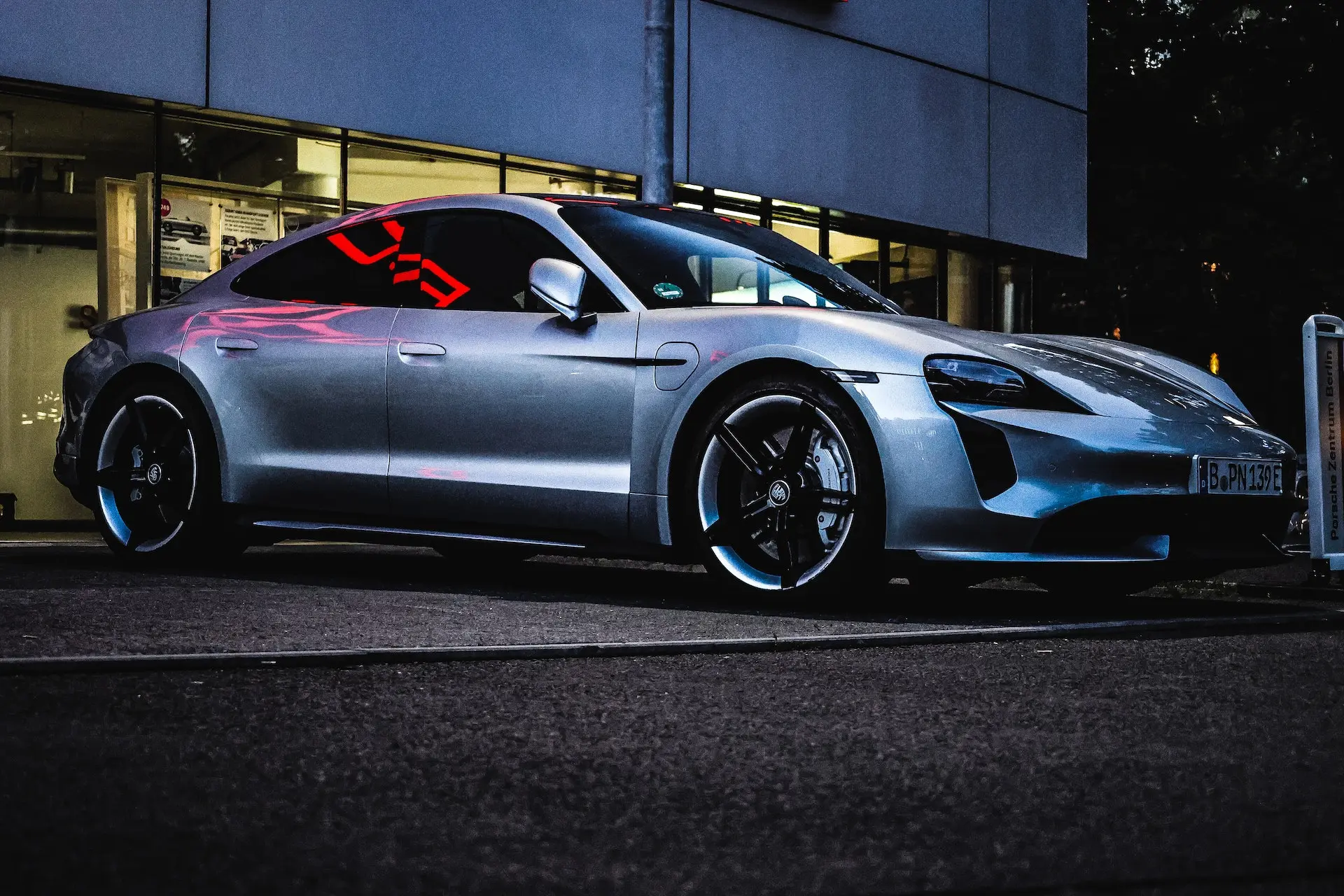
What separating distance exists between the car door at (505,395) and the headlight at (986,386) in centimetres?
107

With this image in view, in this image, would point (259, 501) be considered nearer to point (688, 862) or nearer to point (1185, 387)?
point (1185, 387)

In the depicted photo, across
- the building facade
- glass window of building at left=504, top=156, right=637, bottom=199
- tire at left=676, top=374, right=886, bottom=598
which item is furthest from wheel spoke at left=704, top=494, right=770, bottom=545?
glass window of building at left=504, top=156, right=637, bottom=199

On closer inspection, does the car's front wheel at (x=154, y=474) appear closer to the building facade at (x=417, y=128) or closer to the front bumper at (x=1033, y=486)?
the front bumper at (x=1033, y=486)

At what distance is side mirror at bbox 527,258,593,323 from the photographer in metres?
5.91

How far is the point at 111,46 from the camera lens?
11.9m

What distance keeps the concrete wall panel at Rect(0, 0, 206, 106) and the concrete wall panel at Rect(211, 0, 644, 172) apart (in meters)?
0.19

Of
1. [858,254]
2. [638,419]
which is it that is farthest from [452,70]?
[638,419]

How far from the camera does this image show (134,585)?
6.04m

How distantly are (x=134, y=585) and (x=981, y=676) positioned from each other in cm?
321

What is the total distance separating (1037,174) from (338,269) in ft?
48.5

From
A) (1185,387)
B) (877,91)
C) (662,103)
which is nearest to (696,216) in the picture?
(1185,387)

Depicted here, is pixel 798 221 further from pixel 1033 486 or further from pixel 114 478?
pixel 1033 486

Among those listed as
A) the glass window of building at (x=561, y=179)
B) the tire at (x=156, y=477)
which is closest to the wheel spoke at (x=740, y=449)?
the tire at (x=156, y=477)

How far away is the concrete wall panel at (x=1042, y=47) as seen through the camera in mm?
19531
